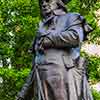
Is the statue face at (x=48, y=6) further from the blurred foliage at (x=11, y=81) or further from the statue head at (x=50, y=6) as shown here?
the blurred foliage at (x=11, y=81)

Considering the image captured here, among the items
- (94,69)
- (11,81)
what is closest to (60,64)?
(11,81)

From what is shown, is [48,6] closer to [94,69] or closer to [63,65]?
[63,65]

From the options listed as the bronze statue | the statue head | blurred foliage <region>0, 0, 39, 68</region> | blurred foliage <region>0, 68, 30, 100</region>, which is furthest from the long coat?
blurred foliage <region>0, 0, 39, 68</region>

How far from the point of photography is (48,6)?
8.35 m

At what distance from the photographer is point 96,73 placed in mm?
16078

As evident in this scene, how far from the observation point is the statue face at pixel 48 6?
8.34 metres

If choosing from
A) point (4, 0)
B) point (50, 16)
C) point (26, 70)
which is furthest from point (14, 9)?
point (50, 16)

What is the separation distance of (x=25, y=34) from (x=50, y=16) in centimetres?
821

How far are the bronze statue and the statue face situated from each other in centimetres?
30

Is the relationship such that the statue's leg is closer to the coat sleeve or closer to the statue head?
the coat sleeve

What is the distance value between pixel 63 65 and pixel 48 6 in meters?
1.06

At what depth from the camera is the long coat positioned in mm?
7680

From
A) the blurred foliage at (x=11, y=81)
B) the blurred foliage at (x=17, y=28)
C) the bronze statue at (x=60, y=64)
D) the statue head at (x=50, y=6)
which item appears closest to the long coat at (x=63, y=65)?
the bronze statue at (x=60, y=64)

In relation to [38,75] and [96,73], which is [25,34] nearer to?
[96,73]
